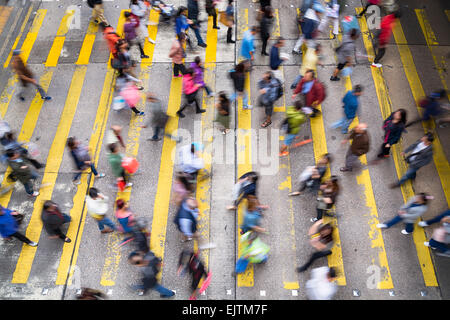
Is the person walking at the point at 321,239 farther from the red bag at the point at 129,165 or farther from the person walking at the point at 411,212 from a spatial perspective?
the red bag at the point at 129,165

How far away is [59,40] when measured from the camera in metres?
12.8

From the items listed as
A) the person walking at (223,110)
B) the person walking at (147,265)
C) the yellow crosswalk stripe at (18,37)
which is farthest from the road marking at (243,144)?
the yellow crosswalk stripe at (18,37)

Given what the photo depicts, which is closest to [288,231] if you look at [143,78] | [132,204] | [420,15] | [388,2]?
[132,204]

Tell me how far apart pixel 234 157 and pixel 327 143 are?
2730mm

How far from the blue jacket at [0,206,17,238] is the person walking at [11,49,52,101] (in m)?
4.76

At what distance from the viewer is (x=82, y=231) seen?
8.60m

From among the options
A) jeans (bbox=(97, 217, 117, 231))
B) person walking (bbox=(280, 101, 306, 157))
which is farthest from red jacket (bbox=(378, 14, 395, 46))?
jeans (bbox=(97, 217, 117, 231))

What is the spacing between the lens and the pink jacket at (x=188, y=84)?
379 inches

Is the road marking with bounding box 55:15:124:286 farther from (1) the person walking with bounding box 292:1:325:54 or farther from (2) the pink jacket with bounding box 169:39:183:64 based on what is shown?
(1) the person walking with bounding box 292:1:325:54

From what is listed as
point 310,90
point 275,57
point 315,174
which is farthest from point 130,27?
point 315,174

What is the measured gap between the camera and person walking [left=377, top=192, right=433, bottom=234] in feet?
23.5

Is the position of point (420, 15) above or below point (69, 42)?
above

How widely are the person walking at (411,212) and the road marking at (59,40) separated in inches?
463
